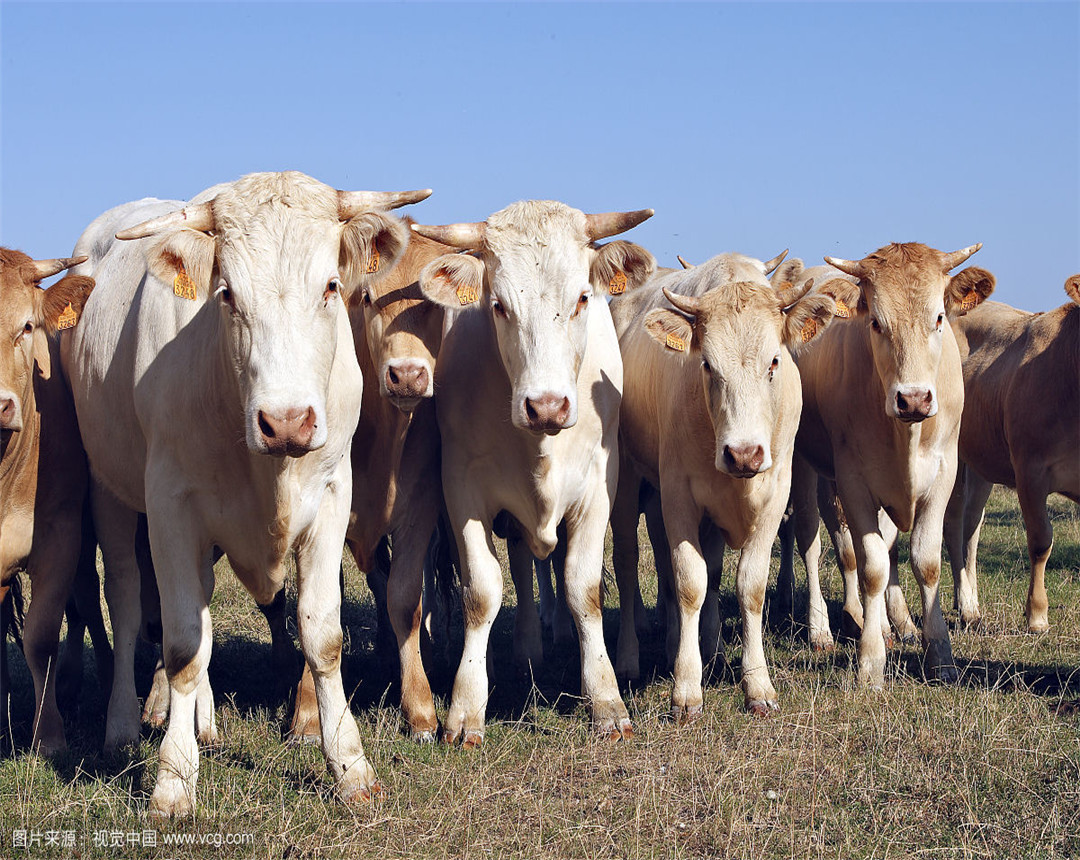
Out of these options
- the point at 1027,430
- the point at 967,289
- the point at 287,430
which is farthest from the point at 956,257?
the point at 287,430

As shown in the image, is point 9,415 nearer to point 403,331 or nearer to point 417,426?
point 403,331

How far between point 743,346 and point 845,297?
4.85ft

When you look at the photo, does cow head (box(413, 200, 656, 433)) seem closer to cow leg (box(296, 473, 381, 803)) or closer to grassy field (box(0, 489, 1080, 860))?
cow leg (box(296, 473, 381, 803))

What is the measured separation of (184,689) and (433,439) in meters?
2.35

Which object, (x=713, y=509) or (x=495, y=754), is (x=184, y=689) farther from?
(x=713, y=509)

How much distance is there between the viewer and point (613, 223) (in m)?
6.49

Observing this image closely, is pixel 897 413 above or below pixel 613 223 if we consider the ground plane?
below

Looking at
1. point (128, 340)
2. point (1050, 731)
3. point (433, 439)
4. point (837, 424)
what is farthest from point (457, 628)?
point (1050, 731)

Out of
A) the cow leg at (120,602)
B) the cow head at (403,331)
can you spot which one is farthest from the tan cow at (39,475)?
the cow head at (403,331)

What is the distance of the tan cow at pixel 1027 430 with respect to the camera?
29.3 ft

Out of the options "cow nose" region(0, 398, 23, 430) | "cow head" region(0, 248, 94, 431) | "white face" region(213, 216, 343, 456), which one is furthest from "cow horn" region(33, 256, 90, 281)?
"white face" region(213, 216, 343, 456)

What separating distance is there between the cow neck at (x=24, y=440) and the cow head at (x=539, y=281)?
2.21 metres

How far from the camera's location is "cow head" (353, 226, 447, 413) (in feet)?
20.7

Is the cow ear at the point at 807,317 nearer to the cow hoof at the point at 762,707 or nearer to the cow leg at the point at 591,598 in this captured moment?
the cow leg at the point at 591,598
